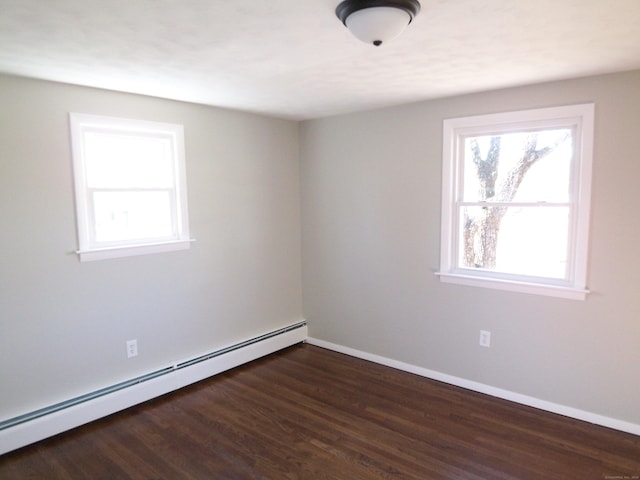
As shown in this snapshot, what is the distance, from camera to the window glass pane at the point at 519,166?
2.80 m

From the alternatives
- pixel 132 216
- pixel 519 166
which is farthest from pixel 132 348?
pixel 519 166

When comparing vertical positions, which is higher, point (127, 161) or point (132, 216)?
point (127, 161)

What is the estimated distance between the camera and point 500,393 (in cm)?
309

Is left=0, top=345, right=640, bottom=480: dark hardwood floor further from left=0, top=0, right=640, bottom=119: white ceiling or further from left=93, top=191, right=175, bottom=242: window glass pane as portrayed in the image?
left=0, top=0, right=640, bottom=119: white ceiling

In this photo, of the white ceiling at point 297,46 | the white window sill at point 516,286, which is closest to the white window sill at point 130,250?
the white ceiling at point 297,46

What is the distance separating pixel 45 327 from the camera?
2.63 metres

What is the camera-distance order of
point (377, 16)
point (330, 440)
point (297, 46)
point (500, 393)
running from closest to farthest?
point (377, 16) → point (297, 46) → point (330, 440) → point (500, 393)

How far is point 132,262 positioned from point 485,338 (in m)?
2.82

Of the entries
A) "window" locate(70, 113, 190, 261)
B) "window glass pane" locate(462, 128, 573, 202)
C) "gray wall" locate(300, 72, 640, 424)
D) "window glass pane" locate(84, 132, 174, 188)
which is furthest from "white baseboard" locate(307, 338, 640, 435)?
"window glass pane" locate(84, 132, 174, 188)

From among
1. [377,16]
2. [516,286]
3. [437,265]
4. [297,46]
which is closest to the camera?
[377,16]

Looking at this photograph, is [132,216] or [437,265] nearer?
[132,216]

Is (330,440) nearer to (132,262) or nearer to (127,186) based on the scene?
(132,262)

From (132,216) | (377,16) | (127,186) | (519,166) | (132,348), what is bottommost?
(132,348)

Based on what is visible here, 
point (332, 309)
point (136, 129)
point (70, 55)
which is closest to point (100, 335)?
point (136, 129)
